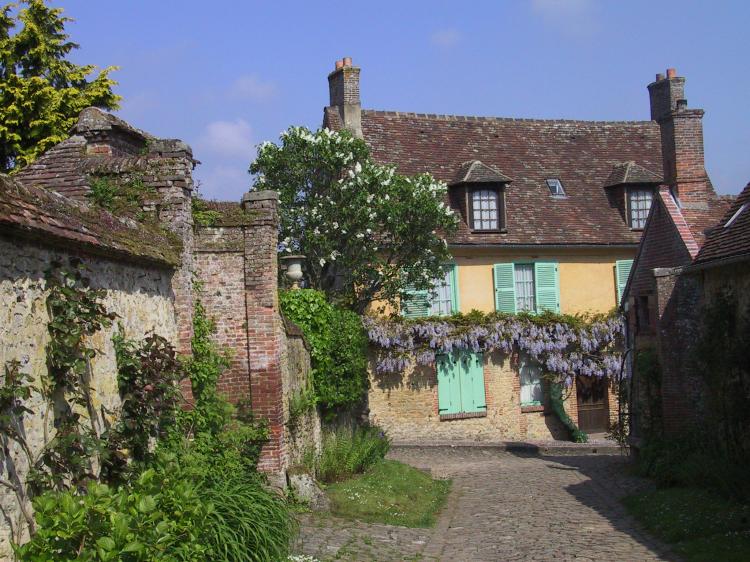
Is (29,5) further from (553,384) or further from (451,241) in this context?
(553,384)

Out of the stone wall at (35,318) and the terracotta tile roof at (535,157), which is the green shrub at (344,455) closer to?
the stone wall at (35,318)

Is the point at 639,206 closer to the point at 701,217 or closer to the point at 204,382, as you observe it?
the point at 701,217

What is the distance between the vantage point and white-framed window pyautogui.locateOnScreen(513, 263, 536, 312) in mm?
25312

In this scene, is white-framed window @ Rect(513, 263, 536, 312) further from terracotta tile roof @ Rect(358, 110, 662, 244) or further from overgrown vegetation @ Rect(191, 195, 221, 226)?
overgrown vegetation @ Rect(191, 195, 221, 226)

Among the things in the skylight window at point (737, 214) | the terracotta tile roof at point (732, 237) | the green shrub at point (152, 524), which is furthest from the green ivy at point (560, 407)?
the green shrub at point (152, 524)

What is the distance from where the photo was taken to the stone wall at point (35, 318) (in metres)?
5.72

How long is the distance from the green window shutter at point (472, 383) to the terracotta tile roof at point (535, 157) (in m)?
3.31

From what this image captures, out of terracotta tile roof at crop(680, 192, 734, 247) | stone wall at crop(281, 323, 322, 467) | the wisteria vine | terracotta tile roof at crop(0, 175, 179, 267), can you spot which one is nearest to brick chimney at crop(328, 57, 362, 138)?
the wisteria vine

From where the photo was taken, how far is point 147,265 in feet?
28.0

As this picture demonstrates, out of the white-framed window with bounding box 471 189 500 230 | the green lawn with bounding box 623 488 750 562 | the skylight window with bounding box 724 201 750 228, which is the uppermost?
the white-framed window with bounding box 471 189 500 230

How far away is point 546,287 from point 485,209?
290cm

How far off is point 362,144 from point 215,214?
8866 mm

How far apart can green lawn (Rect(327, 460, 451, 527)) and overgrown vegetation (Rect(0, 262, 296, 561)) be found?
314cm

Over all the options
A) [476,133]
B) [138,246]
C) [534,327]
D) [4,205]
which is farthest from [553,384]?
[4,205]
